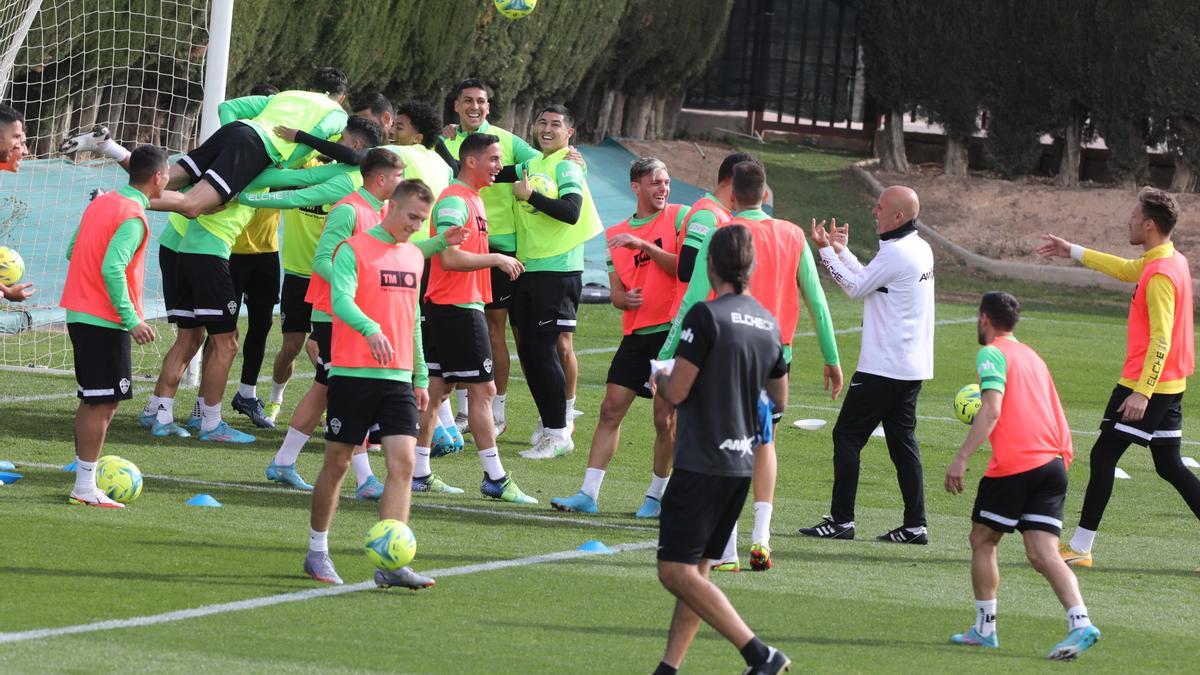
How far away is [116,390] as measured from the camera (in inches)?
380

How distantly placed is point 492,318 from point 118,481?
430 centimetres

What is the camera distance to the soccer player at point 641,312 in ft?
34.2

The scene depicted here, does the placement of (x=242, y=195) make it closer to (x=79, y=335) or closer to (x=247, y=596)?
Answer: (x=79, y=335)

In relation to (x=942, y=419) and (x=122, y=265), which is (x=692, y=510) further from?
(x=942, y=419)

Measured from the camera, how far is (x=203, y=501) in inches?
396

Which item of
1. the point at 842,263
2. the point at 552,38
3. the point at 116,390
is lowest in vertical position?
the point at 116,390

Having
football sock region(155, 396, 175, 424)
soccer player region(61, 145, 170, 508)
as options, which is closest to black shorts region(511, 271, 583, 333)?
football sock region(155, 396, 175, 424)

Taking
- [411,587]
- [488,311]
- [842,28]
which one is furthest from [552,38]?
[411,587]

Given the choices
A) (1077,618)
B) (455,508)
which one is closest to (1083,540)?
(1077,618)

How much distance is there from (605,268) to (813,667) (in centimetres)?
1735

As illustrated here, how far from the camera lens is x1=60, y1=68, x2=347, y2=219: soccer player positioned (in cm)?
1180

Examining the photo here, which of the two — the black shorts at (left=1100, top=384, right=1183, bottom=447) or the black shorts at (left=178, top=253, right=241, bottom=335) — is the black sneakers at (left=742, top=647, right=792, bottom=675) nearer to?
the black shorts at (left=1100, top=384, right=1183, bottom=447)

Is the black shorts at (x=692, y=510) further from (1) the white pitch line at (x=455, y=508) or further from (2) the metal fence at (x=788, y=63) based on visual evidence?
(2) the metal fence at (x=788, y=63)

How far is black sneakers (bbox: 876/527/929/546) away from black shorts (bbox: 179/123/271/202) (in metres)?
5.03
